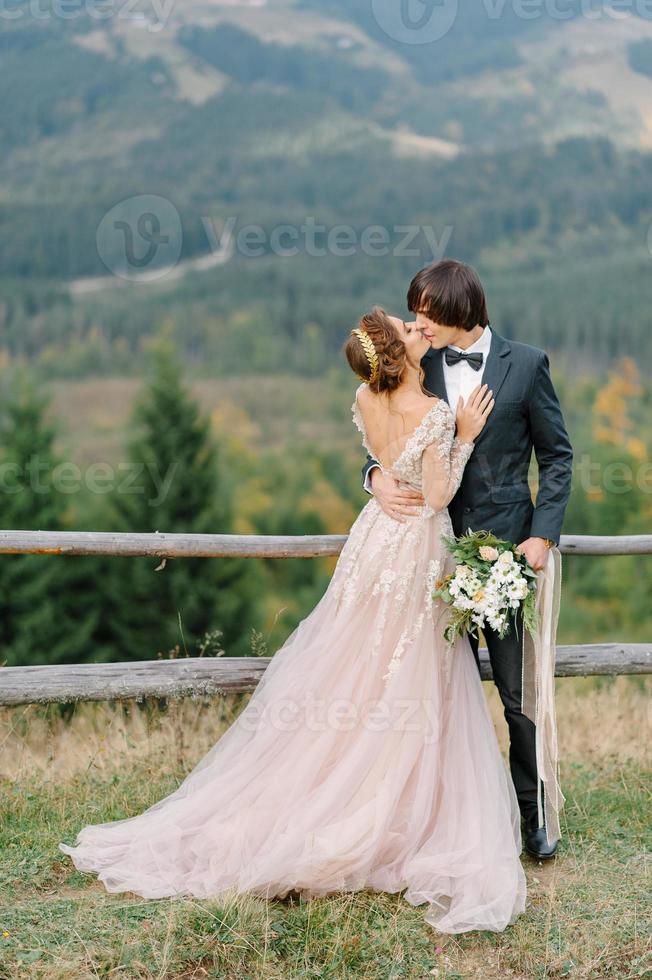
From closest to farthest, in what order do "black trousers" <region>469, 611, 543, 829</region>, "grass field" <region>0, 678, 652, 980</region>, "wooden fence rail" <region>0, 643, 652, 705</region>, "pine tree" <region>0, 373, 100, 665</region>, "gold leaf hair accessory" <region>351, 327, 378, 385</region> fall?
"grass field" <region>0, 678, 652, 980</region> → "gold leaf hair accessory" <region>351, 327, 378, 385</region> → "black trousers" <region>469, 611, 543, 829</region> → "wooden fence rail" <region>0, 643, 652, 705</region> → "pine tree" <region>0, 373, 100, 665</region>

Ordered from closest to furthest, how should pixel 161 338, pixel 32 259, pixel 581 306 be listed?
pixel 161 338 < pixel 581 306 < pixel 32 259

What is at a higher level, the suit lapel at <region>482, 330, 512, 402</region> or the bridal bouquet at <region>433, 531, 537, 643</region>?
the suit lapel at <region>482, 330, 512, 402</region>

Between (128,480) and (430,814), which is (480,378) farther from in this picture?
(128,480)

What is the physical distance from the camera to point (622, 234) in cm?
16462

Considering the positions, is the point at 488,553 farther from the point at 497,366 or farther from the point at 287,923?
the point at 287,923

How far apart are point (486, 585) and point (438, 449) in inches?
20.8

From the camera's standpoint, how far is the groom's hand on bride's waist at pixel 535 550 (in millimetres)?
3867

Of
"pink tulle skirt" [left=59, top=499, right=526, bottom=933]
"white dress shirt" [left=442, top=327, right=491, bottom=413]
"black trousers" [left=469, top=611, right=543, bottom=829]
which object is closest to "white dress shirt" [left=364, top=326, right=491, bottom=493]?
"white dress shirt" [left=442, top=327, right=491, bottom=413]

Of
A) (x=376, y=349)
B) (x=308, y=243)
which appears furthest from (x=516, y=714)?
(x=308, y=243)

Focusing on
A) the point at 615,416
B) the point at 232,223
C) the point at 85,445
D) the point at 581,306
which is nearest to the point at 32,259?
the point at 232,223

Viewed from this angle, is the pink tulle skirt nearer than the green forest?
Yes

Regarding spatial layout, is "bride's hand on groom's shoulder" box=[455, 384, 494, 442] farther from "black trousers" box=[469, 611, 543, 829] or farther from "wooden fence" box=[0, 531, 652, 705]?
"wooden fence" box=[0, 531, 652, 705]

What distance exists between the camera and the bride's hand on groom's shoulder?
150 inches

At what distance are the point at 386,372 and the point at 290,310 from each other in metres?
139
